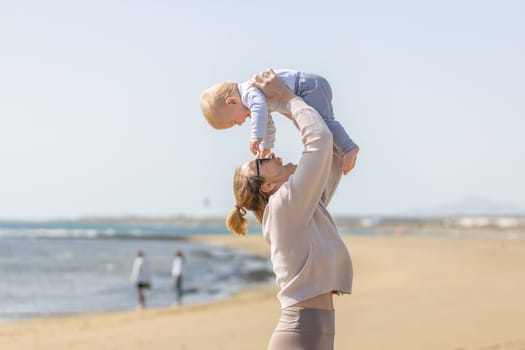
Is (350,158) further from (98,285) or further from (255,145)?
(98,285)

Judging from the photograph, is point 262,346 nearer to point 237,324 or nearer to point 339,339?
point 339,339

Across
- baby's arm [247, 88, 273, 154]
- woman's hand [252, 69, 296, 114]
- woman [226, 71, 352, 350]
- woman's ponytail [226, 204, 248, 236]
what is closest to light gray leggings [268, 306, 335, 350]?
woman [226, 71, 352, 350]

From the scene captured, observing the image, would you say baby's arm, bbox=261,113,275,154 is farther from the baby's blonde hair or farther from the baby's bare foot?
the baby's bare foot

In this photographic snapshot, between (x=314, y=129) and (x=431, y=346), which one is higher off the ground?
(x=314, y=129)

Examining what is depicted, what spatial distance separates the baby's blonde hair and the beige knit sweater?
0.51 metres

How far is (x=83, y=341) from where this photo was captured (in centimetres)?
1148

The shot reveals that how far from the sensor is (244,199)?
10.8ft

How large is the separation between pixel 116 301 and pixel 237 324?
9.78 metres

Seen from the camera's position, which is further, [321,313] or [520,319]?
[520,319]

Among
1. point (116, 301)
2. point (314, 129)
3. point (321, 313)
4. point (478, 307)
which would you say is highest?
point (314, 129)

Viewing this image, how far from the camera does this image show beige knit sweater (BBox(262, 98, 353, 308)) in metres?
3.05

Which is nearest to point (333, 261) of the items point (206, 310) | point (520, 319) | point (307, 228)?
point (307, 228)

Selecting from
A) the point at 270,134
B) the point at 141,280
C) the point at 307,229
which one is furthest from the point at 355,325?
the point at 141,280

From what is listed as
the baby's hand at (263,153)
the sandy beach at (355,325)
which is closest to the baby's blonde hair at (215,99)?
the baby's hand at (263,153)
